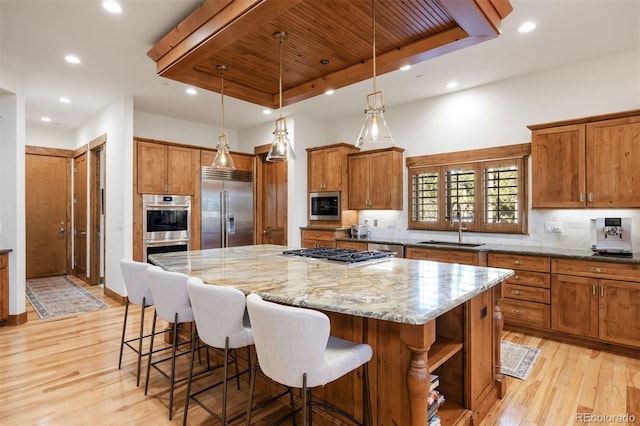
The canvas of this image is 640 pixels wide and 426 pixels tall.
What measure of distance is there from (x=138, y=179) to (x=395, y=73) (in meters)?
3.86

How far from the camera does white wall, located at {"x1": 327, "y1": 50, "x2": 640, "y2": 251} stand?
3.59 metres

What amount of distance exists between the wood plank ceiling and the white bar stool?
1858mm

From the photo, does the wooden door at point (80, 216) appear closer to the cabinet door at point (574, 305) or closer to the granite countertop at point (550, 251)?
the granite countertop at point (550, 251)

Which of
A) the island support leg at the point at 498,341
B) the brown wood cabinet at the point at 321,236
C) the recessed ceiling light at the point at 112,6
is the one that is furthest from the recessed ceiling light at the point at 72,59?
the island support leg at the point at 498,341

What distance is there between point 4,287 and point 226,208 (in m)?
3.06

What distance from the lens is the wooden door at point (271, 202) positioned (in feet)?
20.2

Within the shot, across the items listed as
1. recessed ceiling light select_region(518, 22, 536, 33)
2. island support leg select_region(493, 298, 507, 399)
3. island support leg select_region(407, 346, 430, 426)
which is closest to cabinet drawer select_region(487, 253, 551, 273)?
island support leg select_region(493, 298, 507, 399)

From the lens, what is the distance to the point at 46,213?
6.77m

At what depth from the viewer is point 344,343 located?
70.9 inches

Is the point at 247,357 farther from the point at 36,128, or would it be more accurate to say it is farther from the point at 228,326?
the point at 36,128

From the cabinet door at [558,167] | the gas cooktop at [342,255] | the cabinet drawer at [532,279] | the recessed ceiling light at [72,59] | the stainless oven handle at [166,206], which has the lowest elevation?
the cabinet drawer at [532,279]

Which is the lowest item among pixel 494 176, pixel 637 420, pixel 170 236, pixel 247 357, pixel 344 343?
pixel 637 420

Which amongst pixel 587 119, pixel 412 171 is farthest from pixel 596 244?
pixel 412 171

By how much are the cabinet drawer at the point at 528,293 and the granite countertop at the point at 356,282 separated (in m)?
1.65
